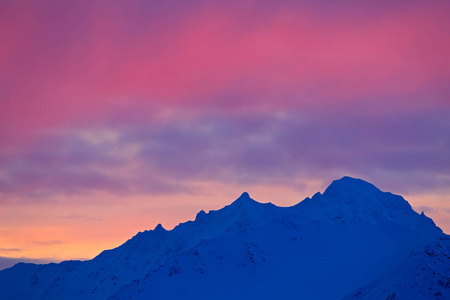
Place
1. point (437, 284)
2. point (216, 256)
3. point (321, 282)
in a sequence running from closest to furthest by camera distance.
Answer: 1. point (437, 284)
2. point (321, 282)
3. point (216, 256)

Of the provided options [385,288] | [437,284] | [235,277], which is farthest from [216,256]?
[437,284]

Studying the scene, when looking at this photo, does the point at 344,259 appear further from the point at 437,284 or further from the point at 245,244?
the point at 437,284

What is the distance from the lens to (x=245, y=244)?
655 feet

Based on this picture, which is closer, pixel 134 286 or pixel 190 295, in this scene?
pixel 190 295

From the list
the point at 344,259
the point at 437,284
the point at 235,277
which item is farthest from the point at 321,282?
the point at 437,284

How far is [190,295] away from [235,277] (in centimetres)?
1682

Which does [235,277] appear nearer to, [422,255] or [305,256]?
[305,256]

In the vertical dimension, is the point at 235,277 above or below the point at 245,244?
below

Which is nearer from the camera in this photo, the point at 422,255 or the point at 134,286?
the point at 422,255

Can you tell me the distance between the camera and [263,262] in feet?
646

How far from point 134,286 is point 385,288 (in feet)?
320

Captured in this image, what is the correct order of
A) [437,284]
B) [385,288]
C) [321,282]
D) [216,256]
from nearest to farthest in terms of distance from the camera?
[437,284] → [385,288] → [321,282] → [216,256]

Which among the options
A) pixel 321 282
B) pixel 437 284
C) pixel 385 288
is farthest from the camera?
pixel 321 282

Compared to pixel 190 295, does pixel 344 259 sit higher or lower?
higher
